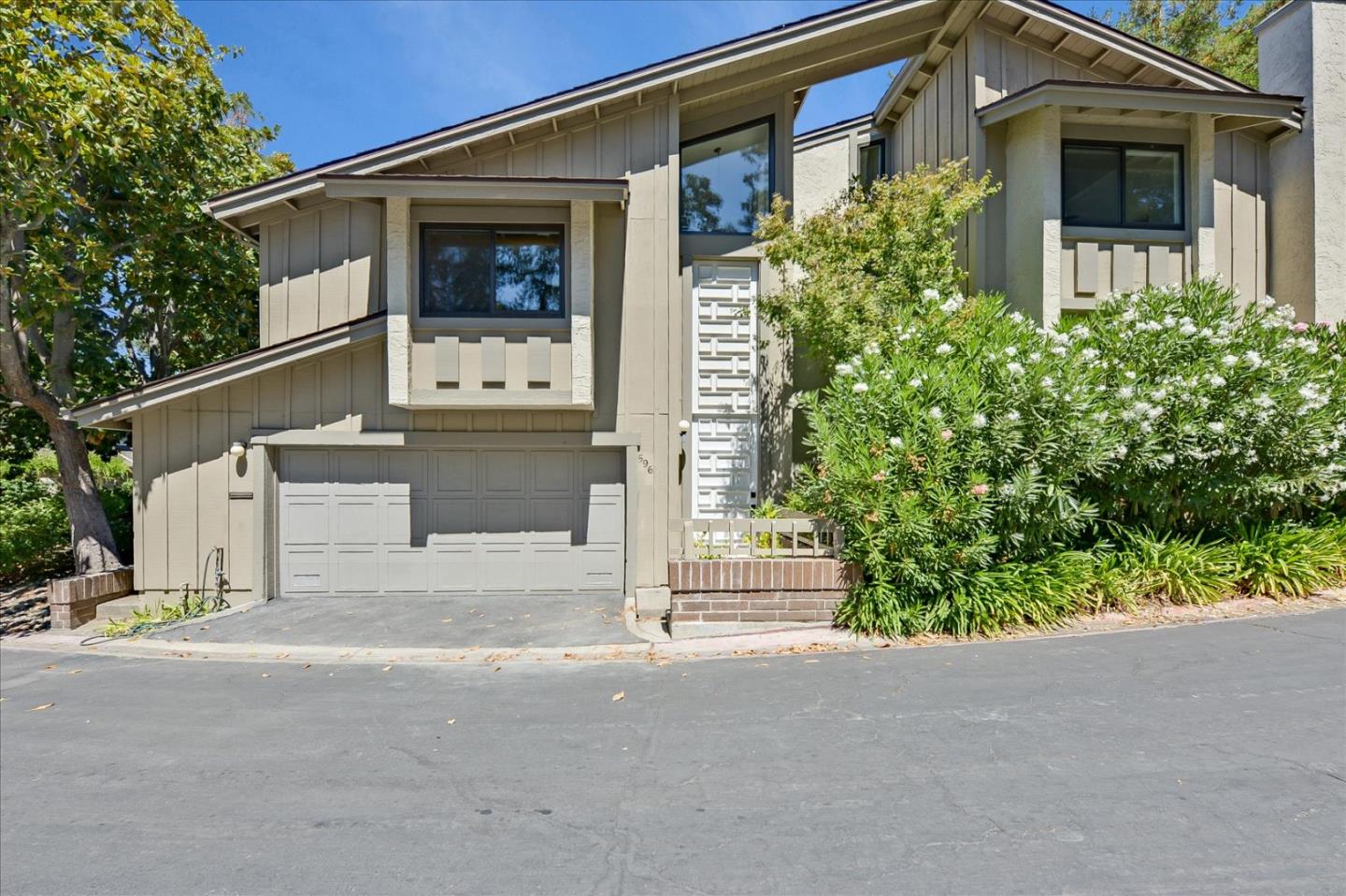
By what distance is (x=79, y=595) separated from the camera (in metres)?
8.94

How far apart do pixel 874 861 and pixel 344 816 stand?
2883 mm

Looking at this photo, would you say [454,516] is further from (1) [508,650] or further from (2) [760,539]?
(2) [760,539]

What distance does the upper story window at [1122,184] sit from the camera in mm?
10156

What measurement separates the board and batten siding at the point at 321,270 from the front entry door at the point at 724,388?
482 centimetres

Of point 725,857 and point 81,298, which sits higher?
point 81,298

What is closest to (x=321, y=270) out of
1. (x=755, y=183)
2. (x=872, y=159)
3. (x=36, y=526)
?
(x=755, y=183)

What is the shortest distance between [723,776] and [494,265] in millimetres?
7402

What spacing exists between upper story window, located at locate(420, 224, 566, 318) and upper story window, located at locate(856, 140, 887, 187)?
720 centimetres

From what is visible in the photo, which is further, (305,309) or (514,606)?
(305,309)

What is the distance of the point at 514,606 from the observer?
8953 millimetres

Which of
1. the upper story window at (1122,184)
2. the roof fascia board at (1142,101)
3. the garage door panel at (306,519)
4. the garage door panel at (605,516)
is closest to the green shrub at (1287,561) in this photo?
the upper story window at (1122,184)

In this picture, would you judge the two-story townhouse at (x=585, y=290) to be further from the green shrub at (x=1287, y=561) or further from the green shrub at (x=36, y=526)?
the green shrub at (x=36, y=526)

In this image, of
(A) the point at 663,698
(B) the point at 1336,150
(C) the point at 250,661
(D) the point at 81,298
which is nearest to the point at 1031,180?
(B) the point at 1336,150

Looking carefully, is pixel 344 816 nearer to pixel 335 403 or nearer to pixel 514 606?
pixel 514 606
